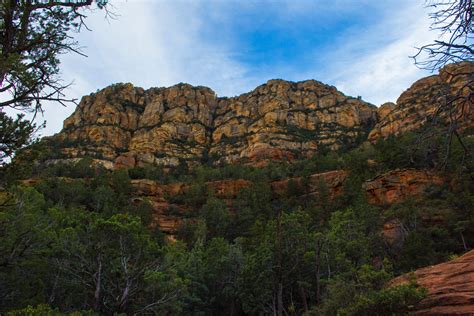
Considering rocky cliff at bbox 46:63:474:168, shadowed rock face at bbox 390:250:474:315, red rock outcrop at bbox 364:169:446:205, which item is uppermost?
rocky cliff at bbox 46:63:474:168

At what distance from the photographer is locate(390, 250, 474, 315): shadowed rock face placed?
24.8 ft

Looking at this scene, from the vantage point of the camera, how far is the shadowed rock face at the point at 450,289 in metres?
7.57

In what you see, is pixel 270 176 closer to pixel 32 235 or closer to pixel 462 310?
pixel 32 235

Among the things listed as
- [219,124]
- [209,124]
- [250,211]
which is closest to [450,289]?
[250,211]

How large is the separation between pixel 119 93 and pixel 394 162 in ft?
250

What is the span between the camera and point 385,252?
23.2m

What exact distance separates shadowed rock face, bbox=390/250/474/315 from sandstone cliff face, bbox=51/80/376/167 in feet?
191

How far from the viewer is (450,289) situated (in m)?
8.38

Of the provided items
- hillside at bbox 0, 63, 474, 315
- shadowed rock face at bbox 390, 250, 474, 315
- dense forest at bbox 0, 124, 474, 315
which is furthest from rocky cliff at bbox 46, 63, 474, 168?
shadowed rock face at bbox 390, 250, 474, 315

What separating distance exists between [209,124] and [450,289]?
85210 mm

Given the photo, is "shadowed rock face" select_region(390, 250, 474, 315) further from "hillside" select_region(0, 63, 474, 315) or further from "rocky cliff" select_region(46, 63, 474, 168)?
"rocky cliff" select_region(46, 63, 474, 168)

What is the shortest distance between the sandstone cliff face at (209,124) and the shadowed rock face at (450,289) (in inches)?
2296

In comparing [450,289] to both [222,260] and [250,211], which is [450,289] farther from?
[250,211]

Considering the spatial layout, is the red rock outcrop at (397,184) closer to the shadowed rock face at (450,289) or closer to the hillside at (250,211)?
the hillside at (250,211)
